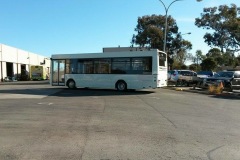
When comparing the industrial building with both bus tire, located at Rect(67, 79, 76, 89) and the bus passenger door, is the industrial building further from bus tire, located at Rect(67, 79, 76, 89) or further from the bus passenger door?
bus tire, located at Rect(67, 79, 76, 89)

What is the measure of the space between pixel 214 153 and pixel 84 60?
22023 millimetres

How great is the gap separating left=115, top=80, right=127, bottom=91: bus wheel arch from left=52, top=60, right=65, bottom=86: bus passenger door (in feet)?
17.3

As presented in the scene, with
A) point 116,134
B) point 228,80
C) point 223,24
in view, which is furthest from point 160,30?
point 116,134

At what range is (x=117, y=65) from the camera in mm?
27328

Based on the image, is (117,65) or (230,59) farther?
(230,59)

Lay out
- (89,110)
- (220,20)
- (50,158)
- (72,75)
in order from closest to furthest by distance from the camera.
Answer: (50,158) → (89,110) → (72,75) → (220,20)

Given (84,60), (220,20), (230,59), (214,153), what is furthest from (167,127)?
(230,59)

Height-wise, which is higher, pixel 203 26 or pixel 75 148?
pixel 203 26

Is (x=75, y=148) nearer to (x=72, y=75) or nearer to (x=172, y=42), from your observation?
(x=72, y=75)

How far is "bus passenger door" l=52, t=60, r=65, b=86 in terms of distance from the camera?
99.3 ft

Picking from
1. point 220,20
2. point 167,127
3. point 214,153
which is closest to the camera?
point 214,153

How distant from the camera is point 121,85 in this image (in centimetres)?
2739

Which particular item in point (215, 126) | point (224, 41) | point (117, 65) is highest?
point (224, 41)

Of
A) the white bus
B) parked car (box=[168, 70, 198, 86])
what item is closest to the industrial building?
parked car (box=[168, 70, 198, 86])
